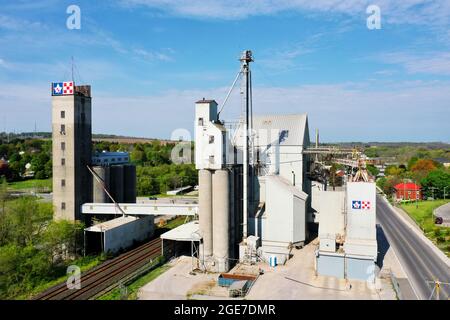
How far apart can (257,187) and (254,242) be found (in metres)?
9.16

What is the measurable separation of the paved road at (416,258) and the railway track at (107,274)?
24.6 metres

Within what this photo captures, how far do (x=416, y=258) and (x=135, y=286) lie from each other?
2839 cm

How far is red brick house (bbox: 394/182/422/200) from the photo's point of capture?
3156 inches

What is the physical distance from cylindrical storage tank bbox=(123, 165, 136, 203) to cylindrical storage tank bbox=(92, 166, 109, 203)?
4.70 metres

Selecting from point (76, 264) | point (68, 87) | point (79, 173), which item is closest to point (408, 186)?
point (79, 173)

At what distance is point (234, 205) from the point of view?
3762 centimetres

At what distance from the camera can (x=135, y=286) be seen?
30391 mm

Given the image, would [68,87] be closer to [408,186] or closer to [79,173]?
[79,173]

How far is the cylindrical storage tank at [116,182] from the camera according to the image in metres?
48.0

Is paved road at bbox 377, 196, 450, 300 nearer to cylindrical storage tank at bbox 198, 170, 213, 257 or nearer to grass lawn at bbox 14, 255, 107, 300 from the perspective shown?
cylindrical storage tank at bbox 198, 170, 213, 257

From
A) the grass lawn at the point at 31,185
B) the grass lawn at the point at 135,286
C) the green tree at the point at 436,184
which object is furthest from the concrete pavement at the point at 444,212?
the grass lawn at the point at 31,185

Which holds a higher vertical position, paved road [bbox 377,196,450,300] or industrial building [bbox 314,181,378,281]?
industrial building [bbox 314,181,378,281]

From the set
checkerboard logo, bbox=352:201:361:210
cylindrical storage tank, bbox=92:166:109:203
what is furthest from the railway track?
checkerboard logo, bbox=352:201:361:210

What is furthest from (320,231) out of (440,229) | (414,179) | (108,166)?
(414,179)
